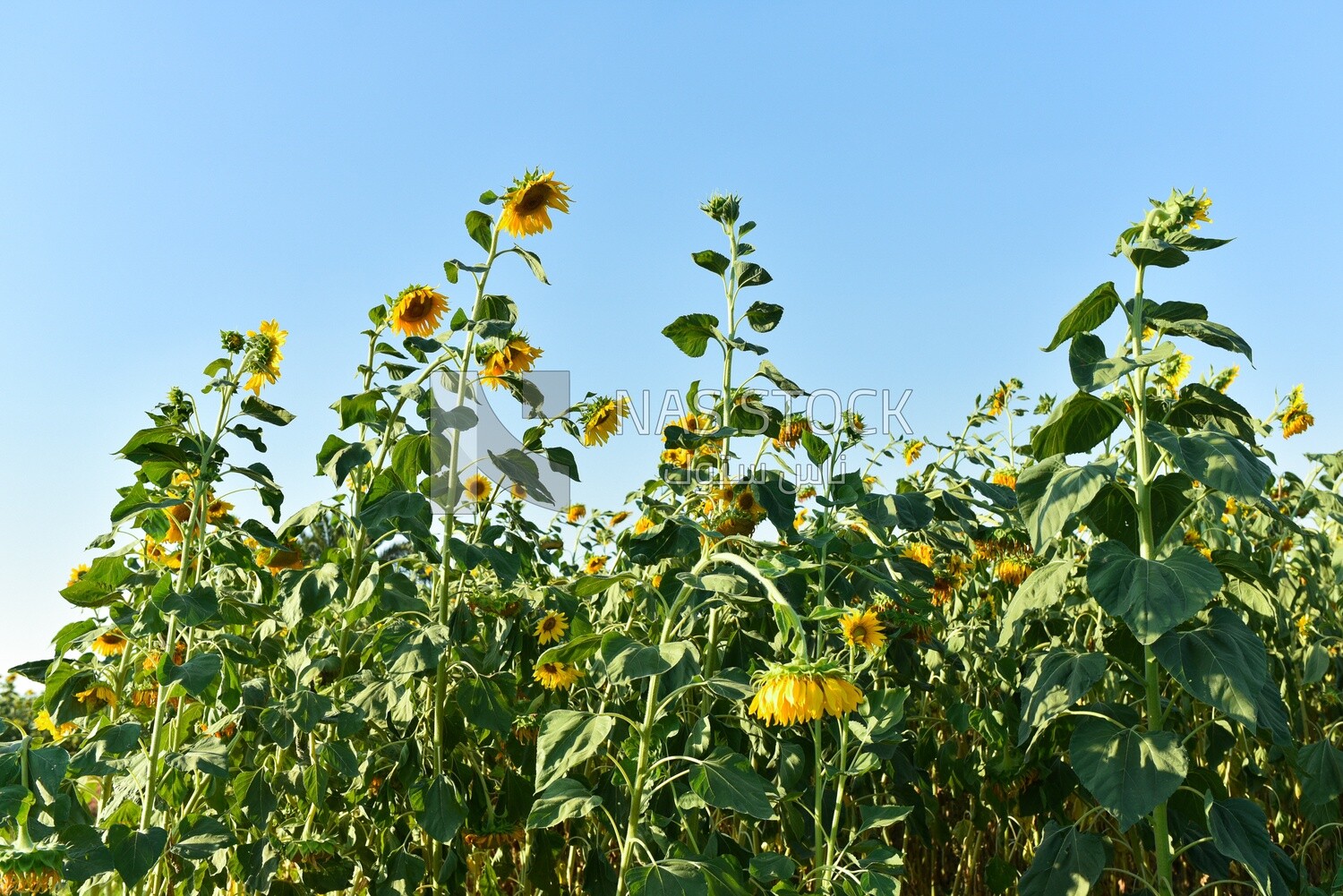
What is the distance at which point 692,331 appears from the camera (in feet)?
9.01

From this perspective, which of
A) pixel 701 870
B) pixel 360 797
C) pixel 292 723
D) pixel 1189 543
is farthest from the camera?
pixel 1189 543

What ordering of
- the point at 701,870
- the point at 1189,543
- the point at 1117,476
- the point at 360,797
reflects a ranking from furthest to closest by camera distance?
the point at 1189,543 → the point at 360,797 → the point at 1117,476 → the point at 701,870

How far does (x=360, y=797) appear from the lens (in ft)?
9.21

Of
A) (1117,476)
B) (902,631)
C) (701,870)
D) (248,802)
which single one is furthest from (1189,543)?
(248,802)

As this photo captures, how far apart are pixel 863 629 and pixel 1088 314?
934 millimetres

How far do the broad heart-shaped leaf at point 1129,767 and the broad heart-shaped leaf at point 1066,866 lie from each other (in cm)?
23

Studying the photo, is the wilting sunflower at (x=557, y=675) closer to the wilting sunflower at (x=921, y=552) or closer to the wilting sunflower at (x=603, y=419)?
the wilting sunflower at (x=603, y=419)

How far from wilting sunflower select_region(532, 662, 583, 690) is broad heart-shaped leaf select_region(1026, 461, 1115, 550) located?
5.05ft

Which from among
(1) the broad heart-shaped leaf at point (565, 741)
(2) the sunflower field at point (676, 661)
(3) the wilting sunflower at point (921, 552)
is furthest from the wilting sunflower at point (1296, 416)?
(1) the broad heart-shaped leaf at point (565, 741)

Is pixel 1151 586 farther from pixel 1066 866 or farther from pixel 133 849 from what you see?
pixel 133 849

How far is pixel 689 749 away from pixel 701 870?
0.29 metres

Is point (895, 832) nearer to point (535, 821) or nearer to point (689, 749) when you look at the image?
point (689, 749)

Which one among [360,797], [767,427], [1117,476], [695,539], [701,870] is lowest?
[701,870]

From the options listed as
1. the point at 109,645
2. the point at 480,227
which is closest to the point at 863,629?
the point at 480,227
